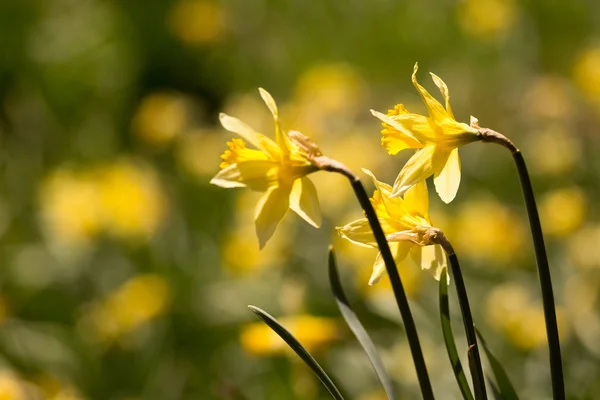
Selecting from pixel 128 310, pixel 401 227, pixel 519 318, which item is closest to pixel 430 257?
pixel 401 227

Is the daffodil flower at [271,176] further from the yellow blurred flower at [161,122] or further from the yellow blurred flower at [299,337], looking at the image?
the yellow blurred flower at [161,122]

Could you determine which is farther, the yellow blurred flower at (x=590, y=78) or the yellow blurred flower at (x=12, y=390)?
the yellow blurred flower at (x=590, y=78)

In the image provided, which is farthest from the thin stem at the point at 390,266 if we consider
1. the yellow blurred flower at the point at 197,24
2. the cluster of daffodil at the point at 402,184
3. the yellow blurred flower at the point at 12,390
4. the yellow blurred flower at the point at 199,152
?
the yellow blurred flower at the point at 197,24

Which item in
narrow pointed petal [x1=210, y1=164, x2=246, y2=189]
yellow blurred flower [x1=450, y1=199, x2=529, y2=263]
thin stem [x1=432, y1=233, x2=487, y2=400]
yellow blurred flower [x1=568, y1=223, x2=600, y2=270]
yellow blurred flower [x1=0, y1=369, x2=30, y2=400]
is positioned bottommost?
yellow blurred flower [x1=450, y1=199, x2=529, y2=263]

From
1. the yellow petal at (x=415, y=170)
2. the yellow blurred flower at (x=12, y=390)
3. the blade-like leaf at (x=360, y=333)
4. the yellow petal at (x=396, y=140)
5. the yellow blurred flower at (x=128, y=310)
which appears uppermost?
the yellow petal at (x=396, y=140)

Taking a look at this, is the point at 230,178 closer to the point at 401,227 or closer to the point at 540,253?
the point at 401,227

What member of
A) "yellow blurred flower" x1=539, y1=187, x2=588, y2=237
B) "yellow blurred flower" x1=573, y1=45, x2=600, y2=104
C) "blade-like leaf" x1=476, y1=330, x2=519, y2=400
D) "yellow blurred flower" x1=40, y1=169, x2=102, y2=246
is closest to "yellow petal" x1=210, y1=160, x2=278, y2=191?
"blade-like leaf" x1=476, y1=330, x2=519, y2=400

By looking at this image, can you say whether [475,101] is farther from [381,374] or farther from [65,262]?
[381,374]

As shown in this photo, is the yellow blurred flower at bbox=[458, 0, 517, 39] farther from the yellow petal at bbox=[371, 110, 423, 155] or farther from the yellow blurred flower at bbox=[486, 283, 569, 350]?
the yellow petal at bbox=[371, 110, 423, 155]
